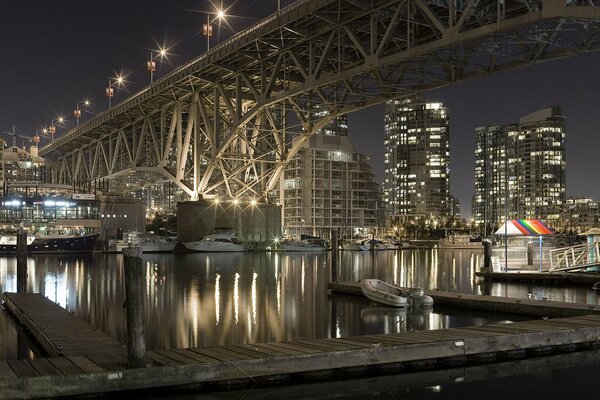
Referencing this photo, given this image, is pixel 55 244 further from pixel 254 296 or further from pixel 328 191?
pixel 328 191

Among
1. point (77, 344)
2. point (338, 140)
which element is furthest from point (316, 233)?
point (77, 344)

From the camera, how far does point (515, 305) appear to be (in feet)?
71.9

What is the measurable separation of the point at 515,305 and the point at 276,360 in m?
12.3

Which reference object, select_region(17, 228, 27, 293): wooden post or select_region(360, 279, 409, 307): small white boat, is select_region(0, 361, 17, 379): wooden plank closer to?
select_region(360, 279, 409, 307): small white boat

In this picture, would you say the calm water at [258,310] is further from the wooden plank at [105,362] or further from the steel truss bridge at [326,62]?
the steel truss bridge at [326,62]

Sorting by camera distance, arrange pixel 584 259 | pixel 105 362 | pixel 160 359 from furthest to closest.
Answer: pixel 584 259, pixel 160 359, pixel 105 362

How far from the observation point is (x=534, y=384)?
42.9 ft

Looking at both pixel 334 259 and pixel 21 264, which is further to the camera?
pixel 334 259

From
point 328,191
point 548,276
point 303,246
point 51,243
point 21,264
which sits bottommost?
point 303,246

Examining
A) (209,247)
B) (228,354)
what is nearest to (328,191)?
(209,247)

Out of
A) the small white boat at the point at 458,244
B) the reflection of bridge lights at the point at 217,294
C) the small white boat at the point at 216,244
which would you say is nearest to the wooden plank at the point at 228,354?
the reflection of bridge lights at the point at 217,294

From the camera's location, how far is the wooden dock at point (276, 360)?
36.2ft

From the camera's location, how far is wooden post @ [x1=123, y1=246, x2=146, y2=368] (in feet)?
38.9

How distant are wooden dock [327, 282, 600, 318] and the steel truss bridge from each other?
11382mm
